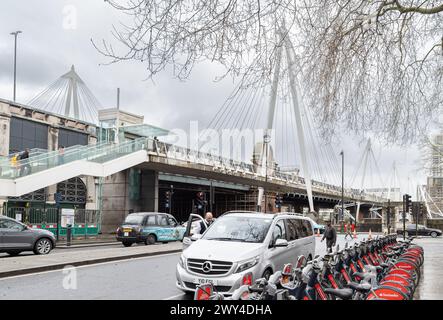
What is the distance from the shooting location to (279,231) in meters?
10.6

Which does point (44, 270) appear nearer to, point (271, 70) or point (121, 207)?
point (271, 70)

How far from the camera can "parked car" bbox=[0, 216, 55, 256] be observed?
57.9 ft

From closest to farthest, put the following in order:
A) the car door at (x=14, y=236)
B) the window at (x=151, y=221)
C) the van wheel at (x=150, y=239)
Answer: the car door at (x=14, y=236) → the van wheel at (x=150, y=239) → the window at (x=151, y=221)

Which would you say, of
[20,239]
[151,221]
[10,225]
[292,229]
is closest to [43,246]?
[20,239]

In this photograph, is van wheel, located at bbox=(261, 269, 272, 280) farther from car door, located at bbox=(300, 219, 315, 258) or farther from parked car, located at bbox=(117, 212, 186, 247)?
parked car, located at bbox=(117, 212, 186, 247)

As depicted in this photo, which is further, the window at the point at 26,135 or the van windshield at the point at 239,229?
the window at the point at 26,135

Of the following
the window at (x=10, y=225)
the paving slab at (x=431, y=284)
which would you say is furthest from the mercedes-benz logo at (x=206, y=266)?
the window at (x=10, y=225)

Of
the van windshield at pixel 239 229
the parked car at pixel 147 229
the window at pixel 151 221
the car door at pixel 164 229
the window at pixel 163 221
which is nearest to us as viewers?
the van windshield at pixel 239 229

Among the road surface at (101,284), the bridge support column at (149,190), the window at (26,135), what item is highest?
the window at (26,135)

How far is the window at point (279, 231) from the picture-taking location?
1028 centimetres

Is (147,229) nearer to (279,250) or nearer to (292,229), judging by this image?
(292,229)

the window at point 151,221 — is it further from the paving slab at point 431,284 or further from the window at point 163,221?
the paving slab at point 431,284

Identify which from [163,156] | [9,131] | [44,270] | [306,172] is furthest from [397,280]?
[306,172]
